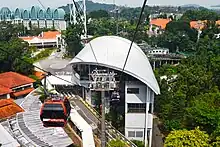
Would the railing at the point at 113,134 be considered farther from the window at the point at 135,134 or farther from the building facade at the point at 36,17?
the building facade at the point at 36,17

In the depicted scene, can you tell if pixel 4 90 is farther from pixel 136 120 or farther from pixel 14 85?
pixel 136 120

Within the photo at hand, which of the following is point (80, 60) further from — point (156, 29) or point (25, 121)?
point (156, 29)

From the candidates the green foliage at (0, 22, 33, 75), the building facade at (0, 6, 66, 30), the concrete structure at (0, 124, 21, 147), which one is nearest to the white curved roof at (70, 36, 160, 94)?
the concrete structure at (0, 124, 21, 147)

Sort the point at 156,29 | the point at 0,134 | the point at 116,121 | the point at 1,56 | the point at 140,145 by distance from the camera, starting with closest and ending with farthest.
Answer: the point at 0,134
the point at 140,145
the point at 116,121
the point at 1,56
the point at 156,29

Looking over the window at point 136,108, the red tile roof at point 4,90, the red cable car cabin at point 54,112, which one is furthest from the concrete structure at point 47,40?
the red cable car cabin at point 54,112

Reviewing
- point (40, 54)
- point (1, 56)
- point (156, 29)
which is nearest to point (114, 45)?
point (1, 56)

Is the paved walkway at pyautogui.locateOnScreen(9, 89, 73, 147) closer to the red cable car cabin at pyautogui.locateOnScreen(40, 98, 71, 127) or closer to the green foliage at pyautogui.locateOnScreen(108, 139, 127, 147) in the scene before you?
the green foliage at pyautogui.locateOnScreen(108, 139, 127, 147)

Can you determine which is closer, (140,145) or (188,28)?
(140,145)

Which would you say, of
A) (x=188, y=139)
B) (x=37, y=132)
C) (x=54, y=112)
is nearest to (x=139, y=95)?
(x=188, y=139)
